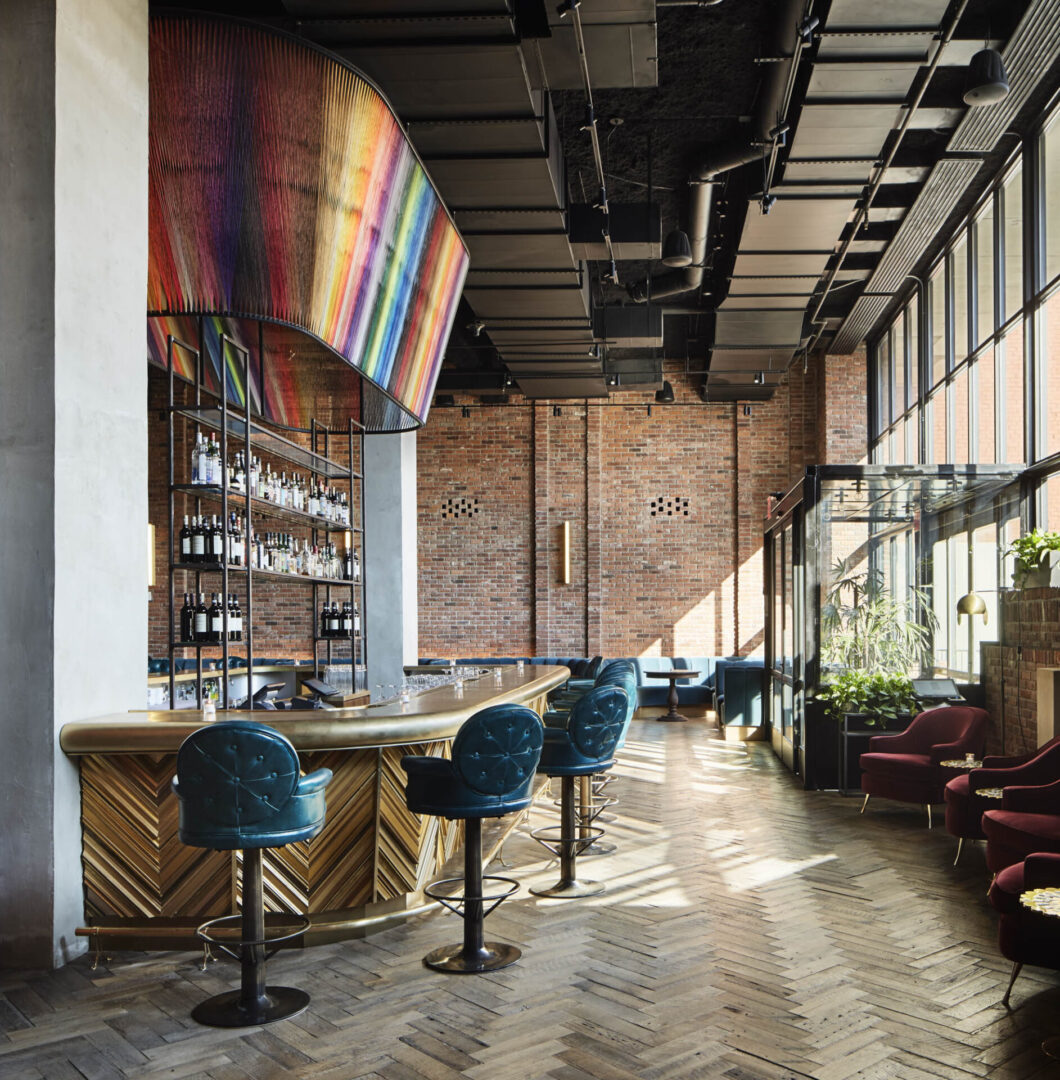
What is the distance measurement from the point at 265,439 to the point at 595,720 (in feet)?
8.55

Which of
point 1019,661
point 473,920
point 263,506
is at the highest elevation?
point 263,506

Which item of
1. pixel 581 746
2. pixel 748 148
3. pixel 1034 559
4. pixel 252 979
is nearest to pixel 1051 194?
pixel 748 148

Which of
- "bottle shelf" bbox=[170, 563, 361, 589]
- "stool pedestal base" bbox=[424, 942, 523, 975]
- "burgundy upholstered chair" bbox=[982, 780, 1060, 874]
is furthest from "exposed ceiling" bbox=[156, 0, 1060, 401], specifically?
"stool pedestal base" bbox=[424, 942, 523, 975]

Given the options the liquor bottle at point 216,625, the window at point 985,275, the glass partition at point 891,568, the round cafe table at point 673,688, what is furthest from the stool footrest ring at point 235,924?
the round cafe table at point 673,688

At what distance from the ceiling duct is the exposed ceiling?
2 cm

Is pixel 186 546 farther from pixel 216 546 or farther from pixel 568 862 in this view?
pixel 568 862

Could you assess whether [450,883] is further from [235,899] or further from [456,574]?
[456,574]

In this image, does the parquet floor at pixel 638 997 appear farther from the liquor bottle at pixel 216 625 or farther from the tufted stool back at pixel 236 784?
the liquor bottle at pixel 216 625

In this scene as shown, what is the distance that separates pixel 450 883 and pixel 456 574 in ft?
30.6

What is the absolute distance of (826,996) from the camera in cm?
372

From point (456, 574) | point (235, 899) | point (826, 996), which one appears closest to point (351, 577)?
point (235, 899)

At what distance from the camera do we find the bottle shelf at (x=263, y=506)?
16.6ft

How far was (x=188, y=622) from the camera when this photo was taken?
18.4 feet

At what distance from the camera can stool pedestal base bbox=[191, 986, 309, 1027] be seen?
354cm
